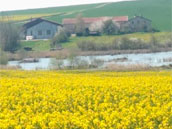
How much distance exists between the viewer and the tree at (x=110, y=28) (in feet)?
305

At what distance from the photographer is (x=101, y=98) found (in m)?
15.7

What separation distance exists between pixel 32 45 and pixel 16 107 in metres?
75.9

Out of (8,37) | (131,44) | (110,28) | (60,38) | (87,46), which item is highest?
(110,28)

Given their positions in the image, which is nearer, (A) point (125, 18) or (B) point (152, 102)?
(B) point (152, 102)

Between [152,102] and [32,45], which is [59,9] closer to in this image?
[32,45]

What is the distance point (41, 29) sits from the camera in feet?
326

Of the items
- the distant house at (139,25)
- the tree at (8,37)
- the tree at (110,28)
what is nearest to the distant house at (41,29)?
the tree at (110,28)

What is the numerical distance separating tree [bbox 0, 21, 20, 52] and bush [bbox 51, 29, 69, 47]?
669 centimetres

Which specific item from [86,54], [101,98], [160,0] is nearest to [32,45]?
[86,54]

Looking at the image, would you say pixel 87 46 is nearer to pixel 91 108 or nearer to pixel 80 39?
pixel 80 39

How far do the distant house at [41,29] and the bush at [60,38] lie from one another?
6998 mm

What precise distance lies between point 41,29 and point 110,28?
592 inches

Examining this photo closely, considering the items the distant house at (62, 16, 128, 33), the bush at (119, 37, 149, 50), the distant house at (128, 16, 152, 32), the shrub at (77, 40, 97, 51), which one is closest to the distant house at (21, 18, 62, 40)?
the distant house at (62, 16, 128, 33)

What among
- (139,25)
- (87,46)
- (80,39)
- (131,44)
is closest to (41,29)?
(80,39)
